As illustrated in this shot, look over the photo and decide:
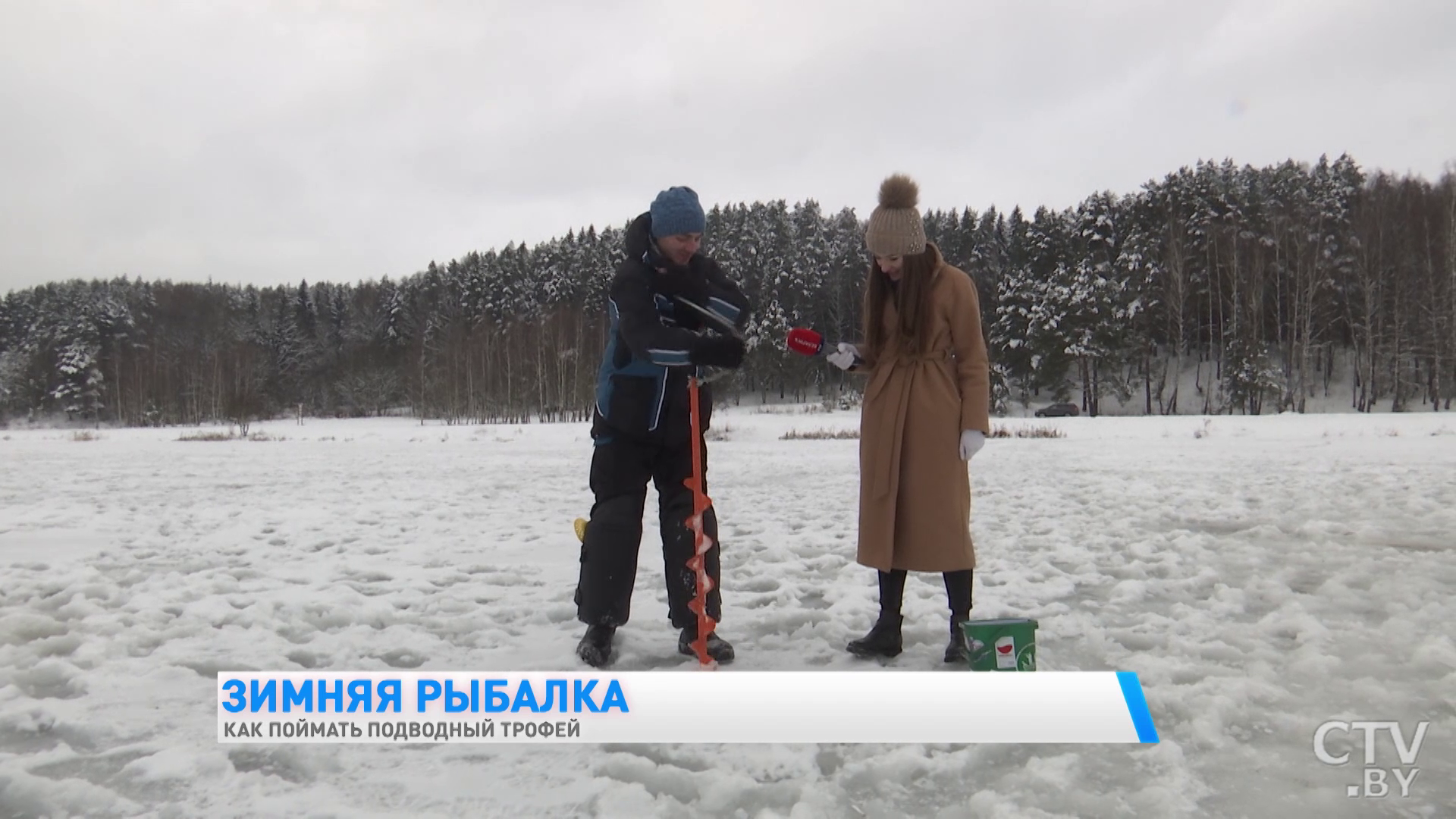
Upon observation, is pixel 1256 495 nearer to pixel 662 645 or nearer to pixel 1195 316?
pixel 662 645

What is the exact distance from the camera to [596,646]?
304 centimetres

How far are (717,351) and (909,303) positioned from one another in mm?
801

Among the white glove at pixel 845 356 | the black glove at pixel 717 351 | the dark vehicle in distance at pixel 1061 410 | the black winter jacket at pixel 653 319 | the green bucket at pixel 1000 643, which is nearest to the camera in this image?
the green bucket at pixel 1000 643

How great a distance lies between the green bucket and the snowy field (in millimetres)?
284

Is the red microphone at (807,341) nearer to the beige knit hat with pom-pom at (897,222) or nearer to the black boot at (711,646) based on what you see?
the beige knit hat with pom-pom at (897,222)

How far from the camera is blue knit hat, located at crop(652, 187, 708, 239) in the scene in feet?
9.93

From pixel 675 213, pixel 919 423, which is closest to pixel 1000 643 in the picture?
pixel 919 423

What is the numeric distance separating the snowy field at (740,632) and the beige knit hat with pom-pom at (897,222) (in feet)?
5.34

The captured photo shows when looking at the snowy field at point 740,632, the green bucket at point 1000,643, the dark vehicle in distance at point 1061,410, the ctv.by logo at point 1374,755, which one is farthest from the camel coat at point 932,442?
the dark vehicle in distance at point 1061,410

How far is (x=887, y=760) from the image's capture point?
2.16 metres

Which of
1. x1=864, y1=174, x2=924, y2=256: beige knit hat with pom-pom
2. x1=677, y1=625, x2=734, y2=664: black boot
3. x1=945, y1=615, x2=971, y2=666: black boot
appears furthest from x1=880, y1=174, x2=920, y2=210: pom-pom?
x1=677, y1=625, x2=734, y2=664: black boot

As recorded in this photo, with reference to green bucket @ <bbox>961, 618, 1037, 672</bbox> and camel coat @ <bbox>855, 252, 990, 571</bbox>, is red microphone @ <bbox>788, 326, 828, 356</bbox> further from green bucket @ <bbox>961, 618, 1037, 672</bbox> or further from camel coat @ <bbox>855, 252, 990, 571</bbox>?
green bucket @ <bbox>961, 618, 1037, 672</bbox>

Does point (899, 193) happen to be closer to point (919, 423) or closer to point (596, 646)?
point (919, 423)

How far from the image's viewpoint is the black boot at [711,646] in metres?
3.04
